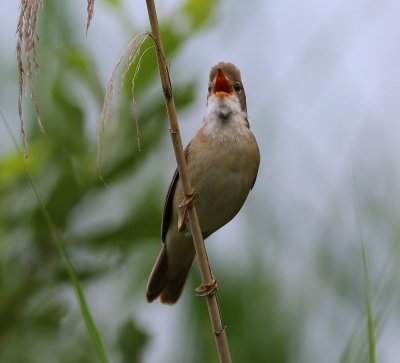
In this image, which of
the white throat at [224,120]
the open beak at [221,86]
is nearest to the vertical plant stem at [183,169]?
the open beak at [221,86]

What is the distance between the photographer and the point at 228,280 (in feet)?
7.14

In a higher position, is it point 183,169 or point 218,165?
point 218,165

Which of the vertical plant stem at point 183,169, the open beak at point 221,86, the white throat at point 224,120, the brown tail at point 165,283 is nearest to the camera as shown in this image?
the vertical plant stem at point 183,169

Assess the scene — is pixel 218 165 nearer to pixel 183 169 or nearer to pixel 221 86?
pixel 221 86

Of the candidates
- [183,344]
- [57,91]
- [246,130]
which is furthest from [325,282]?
[246,130]

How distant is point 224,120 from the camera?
341 centimetres

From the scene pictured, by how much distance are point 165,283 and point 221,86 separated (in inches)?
37.9

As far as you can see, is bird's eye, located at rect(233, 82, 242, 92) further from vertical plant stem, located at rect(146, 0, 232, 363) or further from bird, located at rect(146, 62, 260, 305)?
vertical plant stem, located at rect(146, 0, 232, 363)

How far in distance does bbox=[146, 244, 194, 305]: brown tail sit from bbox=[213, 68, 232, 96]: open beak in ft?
2.34

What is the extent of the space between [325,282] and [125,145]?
65 cm

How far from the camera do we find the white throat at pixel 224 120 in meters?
3.34

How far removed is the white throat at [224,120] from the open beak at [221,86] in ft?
0.22

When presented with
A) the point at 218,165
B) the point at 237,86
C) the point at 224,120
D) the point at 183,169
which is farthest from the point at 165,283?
the point at 183,169

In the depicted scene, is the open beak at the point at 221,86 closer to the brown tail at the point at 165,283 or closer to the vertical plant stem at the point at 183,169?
the brown tail at the point at 165,283
